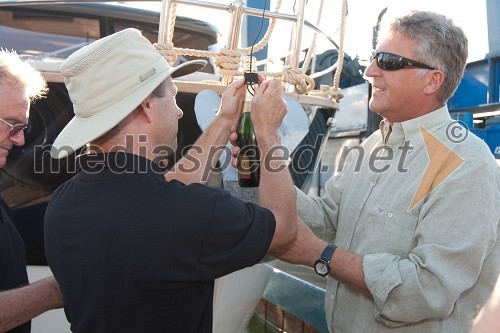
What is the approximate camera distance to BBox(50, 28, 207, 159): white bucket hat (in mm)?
1438

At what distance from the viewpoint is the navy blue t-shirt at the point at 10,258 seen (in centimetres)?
182

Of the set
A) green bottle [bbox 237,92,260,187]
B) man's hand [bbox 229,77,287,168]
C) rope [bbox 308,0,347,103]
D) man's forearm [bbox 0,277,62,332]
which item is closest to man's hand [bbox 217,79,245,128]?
green bottle [bbox 237,92,260,187]

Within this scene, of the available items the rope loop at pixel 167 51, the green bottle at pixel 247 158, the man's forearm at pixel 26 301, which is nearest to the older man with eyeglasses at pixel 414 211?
the green bottle at pixel 247 158

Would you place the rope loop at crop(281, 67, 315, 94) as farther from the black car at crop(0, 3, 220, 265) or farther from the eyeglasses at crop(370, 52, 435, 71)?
the eyeglasses at crop(370, 52, 435, 71)

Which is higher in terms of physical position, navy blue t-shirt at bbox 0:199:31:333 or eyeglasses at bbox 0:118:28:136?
eyeglasses at bbox 0:118:28:136

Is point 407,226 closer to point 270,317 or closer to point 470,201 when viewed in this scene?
point 470,201

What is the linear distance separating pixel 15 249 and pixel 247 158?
2.97 feet

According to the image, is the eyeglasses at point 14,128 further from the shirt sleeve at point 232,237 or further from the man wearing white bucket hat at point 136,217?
the shirt sleeve at point 232,237

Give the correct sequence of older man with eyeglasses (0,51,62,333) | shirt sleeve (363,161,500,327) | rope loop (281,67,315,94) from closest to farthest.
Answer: shirt sleeve (363,161,500,327), older man with eyeglasses (0,51,62,333), rope loop (281,67,315,94)

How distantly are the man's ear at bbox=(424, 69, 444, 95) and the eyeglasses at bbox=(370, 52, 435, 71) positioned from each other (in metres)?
0.04

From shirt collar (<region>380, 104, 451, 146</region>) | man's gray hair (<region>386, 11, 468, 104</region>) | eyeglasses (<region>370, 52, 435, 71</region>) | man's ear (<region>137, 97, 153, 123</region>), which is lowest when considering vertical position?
shirt collar (<region>380, 104, 451, 146</region>)

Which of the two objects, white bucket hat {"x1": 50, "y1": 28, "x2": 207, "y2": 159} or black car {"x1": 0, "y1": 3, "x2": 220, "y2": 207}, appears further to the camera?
black car {"x1": 0, "y1": 3, "x2": 220, "y2": 207}

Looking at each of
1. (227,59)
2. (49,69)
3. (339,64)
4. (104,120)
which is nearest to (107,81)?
(104,120)

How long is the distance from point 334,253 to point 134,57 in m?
0.87
